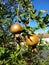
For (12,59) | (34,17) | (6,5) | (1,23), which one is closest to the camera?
(34,17)

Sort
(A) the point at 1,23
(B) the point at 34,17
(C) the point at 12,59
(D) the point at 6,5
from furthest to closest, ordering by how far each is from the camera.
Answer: (D) the point at 6,5
(A) the point at 1,23
(C) the point at 12,59
(B) the point at 34,17

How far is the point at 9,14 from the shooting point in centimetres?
271

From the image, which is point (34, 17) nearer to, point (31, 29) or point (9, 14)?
point (31, 29)

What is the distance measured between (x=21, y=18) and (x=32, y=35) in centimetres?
25

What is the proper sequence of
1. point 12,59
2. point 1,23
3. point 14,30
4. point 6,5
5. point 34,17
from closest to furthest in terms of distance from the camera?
1. point 14,30
2. point 34,17
3. point 12,59
4. point 1,23
5. point 6,5

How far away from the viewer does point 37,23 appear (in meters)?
1.64

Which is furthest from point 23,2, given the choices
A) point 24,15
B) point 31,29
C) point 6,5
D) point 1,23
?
point 6,5

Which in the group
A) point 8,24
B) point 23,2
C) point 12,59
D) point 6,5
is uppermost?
point 6,5

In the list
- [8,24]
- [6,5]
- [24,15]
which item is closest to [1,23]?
[8,24]

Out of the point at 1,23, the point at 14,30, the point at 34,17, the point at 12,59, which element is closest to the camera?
the point at 14,30

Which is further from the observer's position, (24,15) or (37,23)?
(24,15)

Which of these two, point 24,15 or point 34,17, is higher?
point 24,15

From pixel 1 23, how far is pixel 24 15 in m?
0.93

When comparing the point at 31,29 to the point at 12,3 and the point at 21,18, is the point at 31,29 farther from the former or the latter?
the point at 12,3
